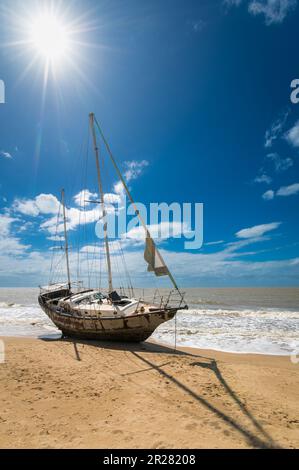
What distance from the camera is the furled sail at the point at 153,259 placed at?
53.0 feet

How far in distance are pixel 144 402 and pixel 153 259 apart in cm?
929

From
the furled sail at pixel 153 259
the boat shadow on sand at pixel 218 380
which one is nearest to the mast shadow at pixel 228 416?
the boat shadow on sand at pixel 218 380

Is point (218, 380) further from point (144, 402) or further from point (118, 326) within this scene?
point (118, 326)

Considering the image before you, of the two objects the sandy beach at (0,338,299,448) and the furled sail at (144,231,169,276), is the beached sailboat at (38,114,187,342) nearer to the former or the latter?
the furled sail at (144,231,169,276)

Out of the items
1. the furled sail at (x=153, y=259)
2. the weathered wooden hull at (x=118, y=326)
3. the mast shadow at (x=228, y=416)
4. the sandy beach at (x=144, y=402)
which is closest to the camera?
the mast shadow at (x=228, y=416)

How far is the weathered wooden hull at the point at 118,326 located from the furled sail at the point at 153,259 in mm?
2937

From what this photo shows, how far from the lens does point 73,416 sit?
23.8 feet

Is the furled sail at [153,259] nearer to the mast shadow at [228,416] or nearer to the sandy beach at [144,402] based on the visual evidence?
the sandy beach at [144,402]

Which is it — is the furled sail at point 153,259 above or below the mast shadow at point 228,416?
above

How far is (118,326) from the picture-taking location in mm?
17703

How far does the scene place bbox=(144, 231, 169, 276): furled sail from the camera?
53.0 feet

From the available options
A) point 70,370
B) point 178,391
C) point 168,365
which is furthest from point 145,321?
point 178,391

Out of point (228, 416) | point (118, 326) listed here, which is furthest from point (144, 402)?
point (118, 326)

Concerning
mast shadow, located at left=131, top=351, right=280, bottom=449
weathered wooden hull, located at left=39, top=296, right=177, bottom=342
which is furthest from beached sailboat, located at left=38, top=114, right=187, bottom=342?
mast shadow, located at left=131, top=351, right=280, bottom=449
